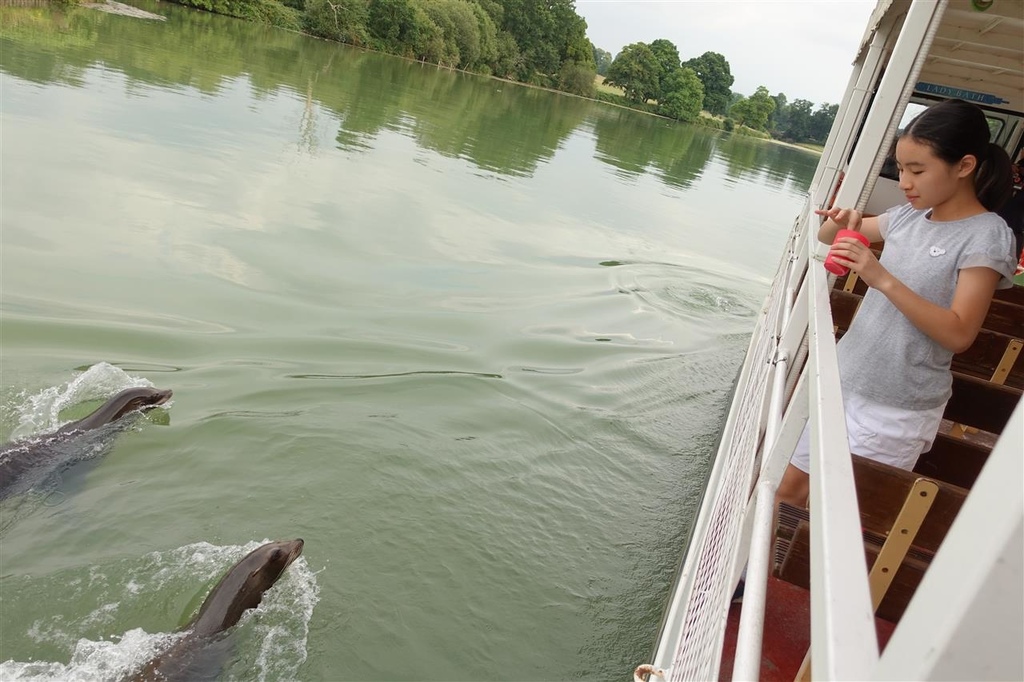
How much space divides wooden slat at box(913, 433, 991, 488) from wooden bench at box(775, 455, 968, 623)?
93 cm

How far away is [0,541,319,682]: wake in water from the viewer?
12.8 ft

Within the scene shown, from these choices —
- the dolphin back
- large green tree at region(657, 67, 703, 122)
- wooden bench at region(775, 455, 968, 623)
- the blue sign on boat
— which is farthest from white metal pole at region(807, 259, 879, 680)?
large green tree at region(657, 67, 703, 122)

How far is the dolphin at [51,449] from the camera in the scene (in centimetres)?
495

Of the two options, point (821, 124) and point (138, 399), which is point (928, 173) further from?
point (821, 124)

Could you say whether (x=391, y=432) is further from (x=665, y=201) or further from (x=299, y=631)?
(x=665, y=201)


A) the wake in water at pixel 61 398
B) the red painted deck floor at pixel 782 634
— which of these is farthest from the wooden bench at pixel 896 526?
the wake in water at pixel 61 398

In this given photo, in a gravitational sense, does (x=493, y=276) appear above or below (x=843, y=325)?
below

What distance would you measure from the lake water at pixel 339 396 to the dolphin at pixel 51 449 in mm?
123

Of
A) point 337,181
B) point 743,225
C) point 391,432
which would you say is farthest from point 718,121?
point 391,432

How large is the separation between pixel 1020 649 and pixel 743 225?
2310 cm

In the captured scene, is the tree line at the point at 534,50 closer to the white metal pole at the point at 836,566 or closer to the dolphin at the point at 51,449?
the dolphin at the point at 51,449

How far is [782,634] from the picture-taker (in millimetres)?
2871

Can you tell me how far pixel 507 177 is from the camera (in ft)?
63.1

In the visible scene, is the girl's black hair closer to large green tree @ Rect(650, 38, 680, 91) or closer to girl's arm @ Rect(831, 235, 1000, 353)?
girl's arm @ Rect(831, 235, 1000, 353)
